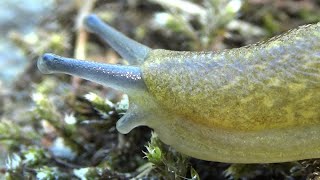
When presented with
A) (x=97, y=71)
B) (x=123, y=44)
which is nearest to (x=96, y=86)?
(x=123, y=44)

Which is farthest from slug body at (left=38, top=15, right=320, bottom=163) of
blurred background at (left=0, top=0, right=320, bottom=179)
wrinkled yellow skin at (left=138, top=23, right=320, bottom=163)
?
blurred background at (left=0, top=0, right=320, bottom=179)

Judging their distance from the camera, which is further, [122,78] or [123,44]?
[123,44]

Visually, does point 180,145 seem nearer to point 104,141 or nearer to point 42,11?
point 104,141

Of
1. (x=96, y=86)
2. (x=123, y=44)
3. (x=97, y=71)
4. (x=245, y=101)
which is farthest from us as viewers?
(x=96, y=86)

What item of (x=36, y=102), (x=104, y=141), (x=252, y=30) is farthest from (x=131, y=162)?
(x=252, y=30)

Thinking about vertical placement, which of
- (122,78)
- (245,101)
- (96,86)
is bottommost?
(245,101)

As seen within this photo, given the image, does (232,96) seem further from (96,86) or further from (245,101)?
(96,86)

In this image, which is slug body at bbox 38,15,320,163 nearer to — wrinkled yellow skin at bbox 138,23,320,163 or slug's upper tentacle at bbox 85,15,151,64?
wrinkled yellow skin at bbox 138,23,320,163

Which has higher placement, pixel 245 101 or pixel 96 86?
pixel 96 86
